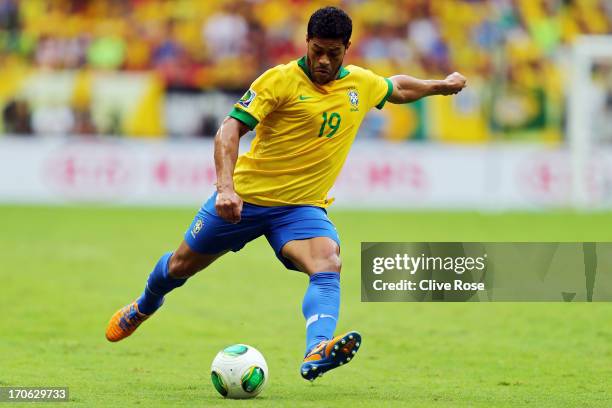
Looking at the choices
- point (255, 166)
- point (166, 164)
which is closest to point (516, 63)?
point (166, 164)

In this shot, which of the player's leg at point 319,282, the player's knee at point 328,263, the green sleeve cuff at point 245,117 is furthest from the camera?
the player's knee at point 328,263

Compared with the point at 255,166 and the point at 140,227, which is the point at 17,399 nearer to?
the point at 255,166

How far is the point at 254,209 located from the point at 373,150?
1843cm

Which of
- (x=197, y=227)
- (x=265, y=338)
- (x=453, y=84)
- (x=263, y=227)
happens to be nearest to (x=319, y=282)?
(x=263, y=227)

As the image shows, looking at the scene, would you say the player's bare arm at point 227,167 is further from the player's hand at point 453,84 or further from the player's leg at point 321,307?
the player's hand at point 453,84

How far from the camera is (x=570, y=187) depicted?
2630 cm

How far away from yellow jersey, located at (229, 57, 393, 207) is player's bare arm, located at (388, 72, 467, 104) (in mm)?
329

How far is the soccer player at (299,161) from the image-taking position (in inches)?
279

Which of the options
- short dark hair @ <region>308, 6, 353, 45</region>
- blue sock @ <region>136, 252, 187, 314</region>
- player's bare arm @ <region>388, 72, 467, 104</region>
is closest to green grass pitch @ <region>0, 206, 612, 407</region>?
blue sock @ <region>136, 252, 187, 314</region>

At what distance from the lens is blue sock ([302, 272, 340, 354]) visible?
694 cm

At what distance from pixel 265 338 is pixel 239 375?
3175 millimetres

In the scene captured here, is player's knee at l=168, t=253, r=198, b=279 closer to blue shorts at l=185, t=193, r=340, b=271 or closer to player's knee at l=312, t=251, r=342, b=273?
blue shorts at l=185, t=193, r=340, b=271

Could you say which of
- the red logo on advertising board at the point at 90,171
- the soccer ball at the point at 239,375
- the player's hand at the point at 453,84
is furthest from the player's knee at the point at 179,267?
the red logo on advertising board at the point at 90,171

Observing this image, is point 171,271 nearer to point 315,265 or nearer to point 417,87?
point 315,265
